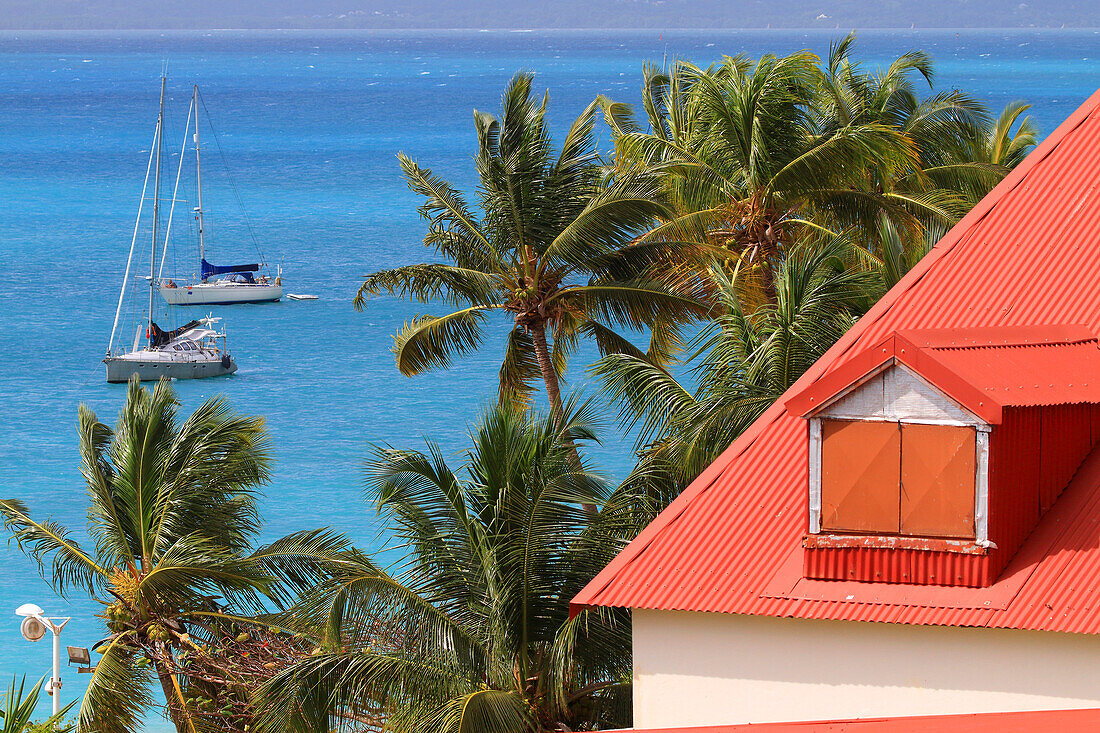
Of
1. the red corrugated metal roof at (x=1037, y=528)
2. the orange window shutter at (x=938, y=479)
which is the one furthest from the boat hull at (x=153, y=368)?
the orange window shutter at (x=938, y=479)

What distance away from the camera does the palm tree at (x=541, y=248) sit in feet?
71.9

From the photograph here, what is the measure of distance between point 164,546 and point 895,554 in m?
11.9

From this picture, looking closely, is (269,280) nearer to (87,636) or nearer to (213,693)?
(87,636)

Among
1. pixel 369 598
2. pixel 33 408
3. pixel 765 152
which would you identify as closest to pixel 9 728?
pixel 369 598

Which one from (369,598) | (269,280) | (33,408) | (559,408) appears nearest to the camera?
(369,598)

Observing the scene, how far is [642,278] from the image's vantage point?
22.2m

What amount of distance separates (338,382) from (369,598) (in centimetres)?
5388

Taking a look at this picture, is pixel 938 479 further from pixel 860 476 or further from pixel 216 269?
pixel 216 269

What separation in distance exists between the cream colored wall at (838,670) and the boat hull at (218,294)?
73.0 metres

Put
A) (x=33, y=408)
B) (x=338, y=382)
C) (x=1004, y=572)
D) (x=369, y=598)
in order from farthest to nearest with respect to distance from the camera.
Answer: (x=338, y=382) → (x=33, y=408) → (x=369, y=598) → (x=1004, y=572)

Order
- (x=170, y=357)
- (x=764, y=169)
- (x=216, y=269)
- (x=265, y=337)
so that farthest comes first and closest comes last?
(x=216, y=269) → (x=265, y=337) → (x=170, y=357) → (x=764, y=169)

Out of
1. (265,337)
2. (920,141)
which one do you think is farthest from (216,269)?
(920,141)

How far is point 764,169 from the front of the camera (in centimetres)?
2333

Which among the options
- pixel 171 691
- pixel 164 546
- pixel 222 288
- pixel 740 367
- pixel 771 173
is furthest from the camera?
pixel 222 288
